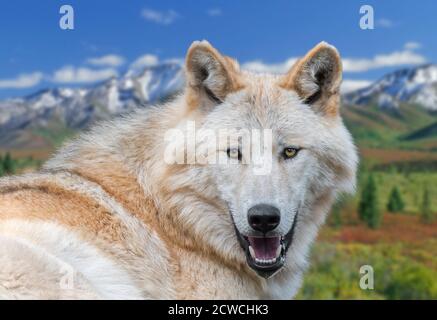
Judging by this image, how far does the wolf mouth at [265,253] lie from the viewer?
208 inches

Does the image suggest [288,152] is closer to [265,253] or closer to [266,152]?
[266,152]

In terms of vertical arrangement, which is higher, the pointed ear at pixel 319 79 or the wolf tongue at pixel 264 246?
the pointed ear at pixel 319 79

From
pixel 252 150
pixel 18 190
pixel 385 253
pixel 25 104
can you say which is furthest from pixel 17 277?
pixel 25 104

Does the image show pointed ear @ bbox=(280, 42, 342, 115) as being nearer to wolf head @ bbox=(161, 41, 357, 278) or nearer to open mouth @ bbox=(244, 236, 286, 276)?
wolf head @ bbox=(161, 41, 357, 278)

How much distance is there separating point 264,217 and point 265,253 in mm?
→ 504

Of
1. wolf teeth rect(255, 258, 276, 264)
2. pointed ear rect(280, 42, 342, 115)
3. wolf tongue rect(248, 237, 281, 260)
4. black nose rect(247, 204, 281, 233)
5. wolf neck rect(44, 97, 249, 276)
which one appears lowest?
wolf teeth rect(255, 258, 276, 264)

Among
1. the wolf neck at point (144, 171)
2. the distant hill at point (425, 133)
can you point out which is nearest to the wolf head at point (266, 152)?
the wolf neck at point (144, 171)

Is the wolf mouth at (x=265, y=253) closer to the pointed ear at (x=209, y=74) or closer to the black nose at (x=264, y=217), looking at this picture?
the black nose at (x=264, y=217)

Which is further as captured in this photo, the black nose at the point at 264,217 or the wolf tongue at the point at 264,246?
the wolf tongue at the point at 264,246

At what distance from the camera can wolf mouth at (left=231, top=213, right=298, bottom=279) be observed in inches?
208

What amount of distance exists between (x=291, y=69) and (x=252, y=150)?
1.13m

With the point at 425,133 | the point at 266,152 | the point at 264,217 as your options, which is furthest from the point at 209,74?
the point at 425,133

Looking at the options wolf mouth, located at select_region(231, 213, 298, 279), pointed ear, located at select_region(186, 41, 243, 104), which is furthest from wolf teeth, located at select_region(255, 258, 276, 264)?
pointed ear, located at select_region(186, 41, 243, 104)
